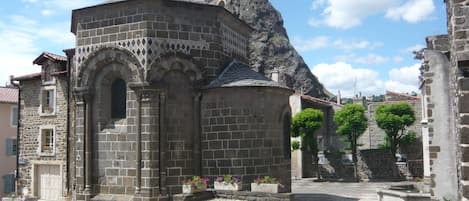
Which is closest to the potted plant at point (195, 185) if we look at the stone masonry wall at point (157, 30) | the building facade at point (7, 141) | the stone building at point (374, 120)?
the stone masonry wall at point (157, 30)

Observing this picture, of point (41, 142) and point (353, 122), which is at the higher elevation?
point (353, 122)

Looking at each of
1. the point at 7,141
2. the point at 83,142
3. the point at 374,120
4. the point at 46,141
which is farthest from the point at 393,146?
the point at 7,141

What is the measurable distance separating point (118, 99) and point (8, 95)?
68.1 feet

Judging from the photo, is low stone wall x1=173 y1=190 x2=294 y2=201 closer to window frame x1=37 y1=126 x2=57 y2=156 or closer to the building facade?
window frame x1=37 y1=126 x2=57 y2=156

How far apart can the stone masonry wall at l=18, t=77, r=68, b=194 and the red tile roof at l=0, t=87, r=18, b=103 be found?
8.39 metres

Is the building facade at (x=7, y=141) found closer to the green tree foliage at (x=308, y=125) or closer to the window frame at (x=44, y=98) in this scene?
the window frame at (x=44, y=98)

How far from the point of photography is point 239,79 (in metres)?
14.4

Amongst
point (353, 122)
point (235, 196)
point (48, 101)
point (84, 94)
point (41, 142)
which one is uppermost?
point (48, 101)

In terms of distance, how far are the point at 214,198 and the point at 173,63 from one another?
442 cm

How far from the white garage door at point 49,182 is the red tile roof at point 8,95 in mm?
10287

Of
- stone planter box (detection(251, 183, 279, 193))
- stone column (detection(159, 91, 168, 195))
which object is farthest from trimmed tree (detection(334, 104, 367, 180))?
→ stone column (detection(159, 91, 168, 195))

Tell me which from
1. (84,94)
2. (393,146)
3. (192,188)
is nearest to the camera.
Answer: (192,188)

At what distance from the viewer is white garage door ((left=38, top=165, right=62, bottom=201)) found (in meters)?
22.0

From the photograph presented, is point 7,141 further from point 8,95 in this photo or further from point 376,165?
point 376,165
